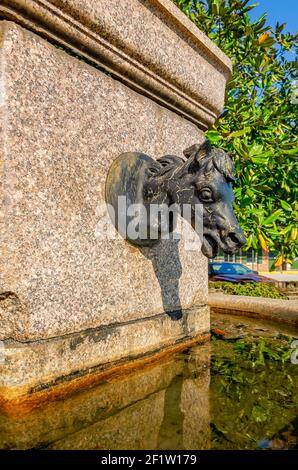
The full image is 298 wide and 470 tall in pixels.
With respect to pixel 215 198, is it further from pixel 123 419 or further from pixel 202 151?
pixel 123 419

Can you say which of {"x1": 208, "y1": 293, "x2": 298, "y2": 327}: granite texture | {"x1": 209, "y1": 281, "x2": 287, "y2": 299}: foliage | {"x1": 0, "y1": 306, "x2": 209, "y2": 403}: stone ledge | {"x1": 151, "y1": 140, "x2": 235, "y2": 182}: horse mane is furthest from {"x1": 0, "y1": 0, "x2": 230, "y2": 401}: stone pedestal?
{"x1": 209, "y1": 281, "x2": 287, "y2": 299}: foliage

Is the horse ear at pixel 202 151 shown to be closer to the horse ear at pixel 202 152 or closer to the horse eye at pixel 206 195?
the horse ear at pixel 202 152

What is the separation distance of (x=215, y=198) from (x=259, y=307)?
1858 mm

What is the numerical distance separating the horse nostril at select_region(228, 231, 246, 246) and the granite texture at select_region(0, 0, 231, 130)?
40.6 inches

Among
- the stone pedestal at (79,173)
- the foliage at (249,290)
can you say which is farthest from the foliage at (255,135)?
the stone pedestal at (79,173)

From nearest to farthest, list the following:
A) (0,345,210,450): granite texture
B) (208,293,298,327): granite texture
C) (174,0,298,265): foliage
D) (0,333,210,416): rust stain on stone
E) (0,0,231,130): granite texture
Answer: (0,345,210,450): granite texture
(0,333,210,416): rust stain on stone
(0,0,231,130): granite texture
(208,293,298,327): granite texture
(174,0,298,265): foliage

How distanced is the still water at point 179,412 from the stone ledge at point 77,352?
0.30 feet

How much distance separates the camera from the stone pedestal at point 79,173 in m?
1.48

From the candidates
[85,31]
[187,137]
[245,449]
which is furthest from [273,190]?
[245,449]

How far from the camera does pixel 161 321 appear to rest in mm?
2166

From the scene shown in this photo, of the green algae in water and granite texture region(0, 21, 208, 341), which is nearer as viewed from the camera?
the green algae in water

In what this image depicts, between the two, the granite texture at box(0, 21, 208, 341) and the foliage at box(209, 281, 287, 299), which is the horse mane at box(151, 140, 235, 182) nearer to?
the granite texture at box(0, 21, 208, 341)

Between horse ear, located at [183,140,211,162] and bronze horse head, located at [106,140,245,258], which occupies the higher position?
horse ear, located at [183,140,211,162]

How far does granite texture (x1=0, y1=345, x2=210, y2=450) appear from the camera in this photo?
3.81 ft
